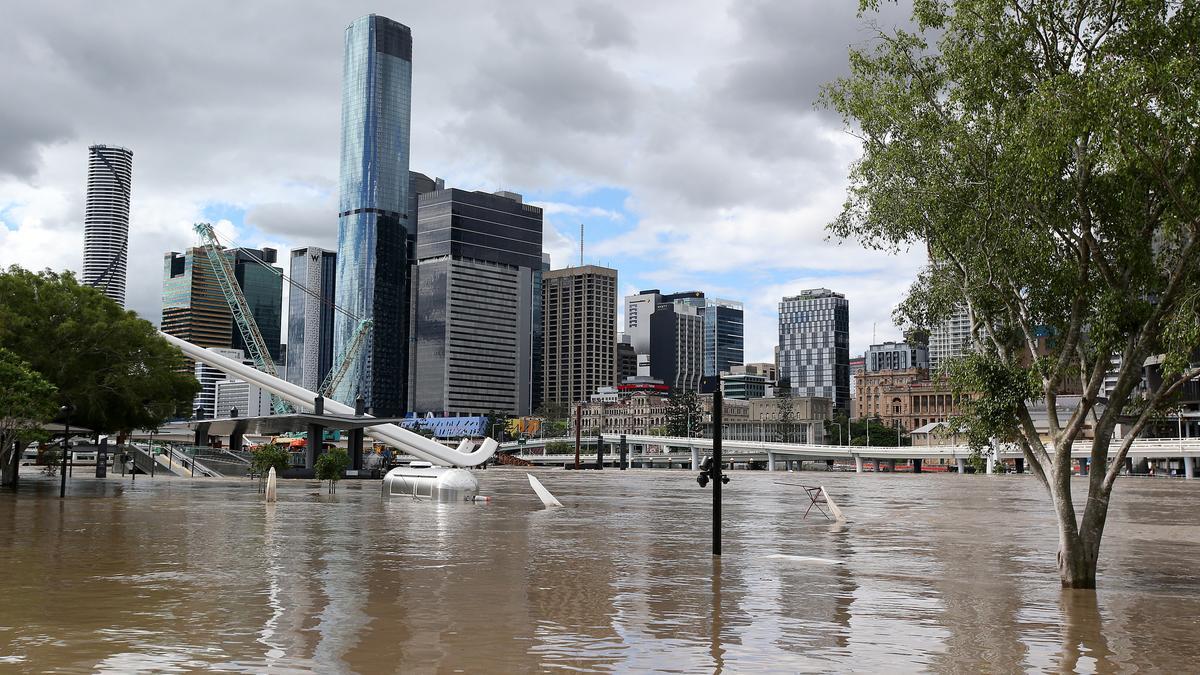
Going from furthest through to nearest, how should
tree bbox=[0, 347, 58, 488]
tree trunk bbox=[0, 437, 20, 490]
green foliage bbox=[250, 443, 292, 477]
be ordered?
1. green foliage bbox=[250, 443, 292, 477]
2. tree trunk bbox=[0, 437, 20, 490]
3. tree bbox=[0, 347, 58, 488]

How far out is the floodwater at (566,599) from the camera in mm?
12375

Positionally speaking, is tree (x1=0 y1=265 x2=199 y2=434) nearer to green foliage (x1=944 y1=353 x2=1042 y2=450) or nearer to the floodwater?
the floodwater

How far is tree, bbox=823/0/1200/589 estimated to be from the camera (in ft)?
56.7

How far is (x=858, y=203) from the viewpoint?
74.2ft

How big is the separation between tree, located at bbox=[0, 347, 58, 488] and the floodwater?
401 inches

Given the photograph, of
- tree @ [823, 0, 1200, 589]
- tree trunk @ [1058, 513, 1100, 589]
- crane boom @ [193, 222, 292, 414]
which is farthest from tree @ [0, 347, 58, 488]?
crane boom @ [193, 222, 292, 414]

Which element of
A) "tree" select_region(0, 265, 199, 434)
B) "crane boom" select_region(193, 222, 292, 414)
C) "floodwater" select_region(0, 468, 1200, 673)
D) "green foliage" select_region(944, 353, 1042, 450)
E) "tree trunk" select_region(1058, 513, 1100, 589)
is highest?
"crane boom" select_region(193, 222, 292, 414)

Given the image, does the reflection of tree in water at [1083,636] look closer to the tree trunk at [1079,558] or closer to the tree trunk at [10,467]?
the tree trunk at [1079,558]

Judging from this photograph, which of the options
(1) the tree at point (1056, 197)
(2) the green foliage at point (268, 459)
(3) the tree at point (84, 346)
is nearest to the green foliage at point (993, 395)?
(1) the tree at point (1056, 197)

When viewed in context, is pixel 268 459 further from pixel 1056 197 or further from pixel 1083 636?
pixel 1083 636

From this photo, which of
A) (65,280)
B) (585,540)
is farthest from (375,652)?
(65,280)

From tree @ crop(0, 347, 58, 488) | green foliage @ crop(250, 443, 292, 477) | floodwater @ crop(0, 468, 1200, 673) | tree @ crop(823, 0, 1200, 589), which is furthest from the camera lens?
green foliage @ crop(250, 443, 292, 477)

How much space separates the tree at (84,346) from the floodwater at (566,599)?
71.1 feet

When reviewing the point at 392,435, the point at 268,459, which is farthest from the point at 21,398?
the point at 392,435
